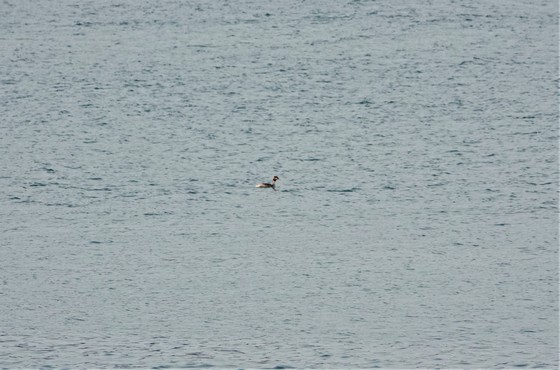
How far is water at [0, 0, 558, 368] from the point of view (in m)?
11.6

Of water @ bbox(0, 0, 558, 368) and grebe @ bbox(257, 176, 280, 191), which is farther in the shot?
grebe @ bbox(257, 176, 280, 191)

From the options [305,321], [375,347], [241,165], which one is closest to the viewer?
[375,347]

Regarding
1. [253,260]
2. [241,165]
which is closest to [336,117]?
[241,165]

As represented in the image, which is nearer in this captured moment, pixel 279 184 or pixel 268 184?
pixel 268 184

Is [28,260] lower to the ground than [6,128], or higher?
lower

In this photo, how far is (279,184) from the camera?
1706 centimetres

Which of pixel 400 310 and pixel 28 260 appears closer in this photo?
pixel 400 310

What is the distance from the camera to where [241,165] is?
58.6ft

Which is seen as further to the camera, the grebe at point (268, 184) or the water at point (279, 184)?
the grebe at point (268, 184)

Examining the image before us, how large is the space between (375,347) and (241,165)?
716 cm

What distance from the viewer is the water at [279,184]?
38.2ft

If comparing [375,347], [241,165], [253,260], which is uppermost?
[241,165]

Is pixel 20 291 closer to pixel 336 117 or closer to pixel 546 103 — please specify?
pixel 336 117

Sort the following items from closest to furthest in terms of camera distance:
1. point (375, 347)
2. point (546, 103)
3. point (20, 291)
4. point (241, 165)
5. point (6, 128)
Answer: point (375, 347), point (20, 291), point (241, 165), point (6, 128), point (546, 103)
